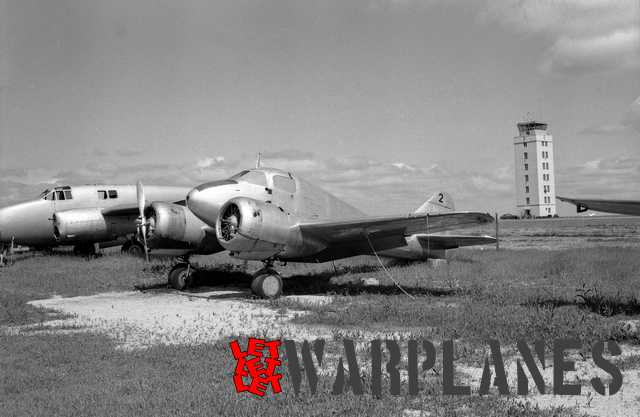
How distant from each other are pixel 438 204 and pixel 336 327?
371 inches

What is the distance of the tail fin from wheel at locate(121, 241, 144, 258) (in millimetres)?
11378

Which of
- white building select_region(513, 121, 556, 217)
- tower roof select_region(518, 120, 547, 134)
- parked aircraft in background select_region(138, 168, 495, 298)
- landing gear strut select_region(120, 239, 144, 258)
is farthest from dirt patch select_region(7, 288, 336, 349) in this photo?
tower roof select_region(518, 120, 547, 134)

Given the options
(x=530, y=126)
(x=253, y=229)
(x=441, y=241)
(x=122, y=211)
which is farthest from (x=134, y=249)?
(x=530, y=126)

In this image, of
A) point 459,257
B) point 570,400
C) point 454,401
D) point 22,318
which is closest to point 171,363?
point 454,401

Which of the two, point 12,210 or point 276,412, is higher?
point 12,210

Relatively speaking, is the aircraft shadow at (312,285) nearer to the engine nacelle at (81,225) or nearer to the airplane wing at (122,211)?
the airplane wing at (122,211)

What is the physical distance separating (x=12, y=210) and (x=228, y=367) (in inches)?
746

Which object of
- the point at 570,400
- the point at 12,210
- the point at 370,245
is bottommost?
the point at 570,400

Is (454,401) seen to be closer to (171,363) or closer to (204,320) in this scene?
(171,363)

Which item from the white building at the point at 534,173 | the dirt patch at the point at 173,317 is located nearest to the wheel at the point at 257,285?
the dirt patch at the point at 173,317

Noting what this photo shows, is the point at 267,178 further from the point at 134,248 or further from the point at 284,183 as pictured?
the point at 134,248

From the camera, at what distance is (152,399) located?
17.0 feet

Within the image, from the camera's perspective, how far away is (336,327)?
8.92 metres

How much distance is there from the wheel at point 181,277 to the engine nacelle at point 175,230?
2.24 ft
